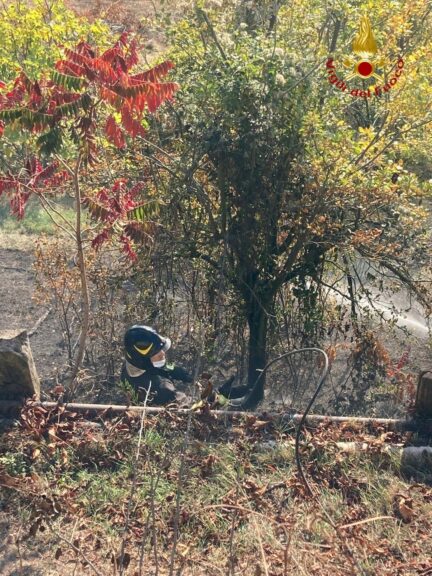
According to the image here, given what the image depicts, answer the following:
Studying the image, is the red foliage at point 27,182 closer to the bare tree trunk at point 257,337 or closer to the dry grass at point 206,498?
the dry grass at point 206,498

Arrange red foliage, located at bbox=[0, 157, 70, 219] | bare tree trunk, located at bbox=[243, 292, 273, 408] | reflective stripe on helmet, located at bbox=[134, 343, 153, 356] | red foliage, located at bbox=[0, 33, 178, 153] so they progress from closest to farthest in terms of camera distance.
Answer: red foliage, located at bbox=[0, 33, 178, 153] < red foliage, located at bbox=[0, 157, 70, 219] < reflective stripe on helmet, located at bbox=[134, 343, 153, 356] < bare tree trunk, located at bbox=[243, 292, 273, 408]

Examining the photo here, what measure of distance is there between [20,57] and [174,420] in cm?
641

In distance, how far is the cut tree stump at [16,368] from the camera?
17.9 feet

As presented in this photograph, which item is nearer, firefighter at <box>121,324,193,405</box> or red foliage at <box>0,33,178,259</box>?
red foliage at <box>0,33,178,259</box>

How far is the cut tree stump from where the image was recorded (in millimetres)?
5449

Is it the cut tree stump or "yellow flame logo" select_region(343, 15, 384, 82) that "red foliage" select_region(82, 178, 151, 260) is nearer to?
the cut tree stump

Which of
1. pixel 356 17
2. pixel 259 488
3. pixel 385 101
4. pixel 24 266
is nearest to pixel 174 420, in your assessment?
pixel 259 488

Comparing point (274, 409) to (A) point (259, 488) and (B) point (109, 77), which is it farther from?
(B) point (109, 77)

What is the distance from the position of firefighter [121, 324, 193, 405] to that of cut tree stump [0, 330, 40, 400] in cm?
81

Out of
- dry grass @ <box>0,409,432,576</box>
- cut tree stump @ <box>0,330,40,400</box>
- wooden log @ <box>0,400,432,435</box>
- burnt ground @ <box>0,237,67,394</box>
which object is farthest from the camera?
burnt ground @ <box>0,237,67,394</box>

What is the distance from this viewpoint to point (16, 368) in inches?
217

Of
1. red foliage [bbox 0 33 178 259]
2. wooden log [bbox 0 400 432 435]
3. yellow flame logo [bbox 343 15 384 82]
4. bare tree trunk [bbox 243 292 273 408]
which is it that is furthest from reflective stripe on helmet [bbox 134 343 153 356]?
yellow flame logo [bbox 343 15 384 82]

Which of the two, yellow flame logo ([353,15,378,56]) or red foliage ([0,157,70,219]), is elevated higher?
yellow flame logo ([353,15,378,56])

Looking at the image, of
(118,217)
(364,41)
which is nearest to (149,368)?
(118,217)
